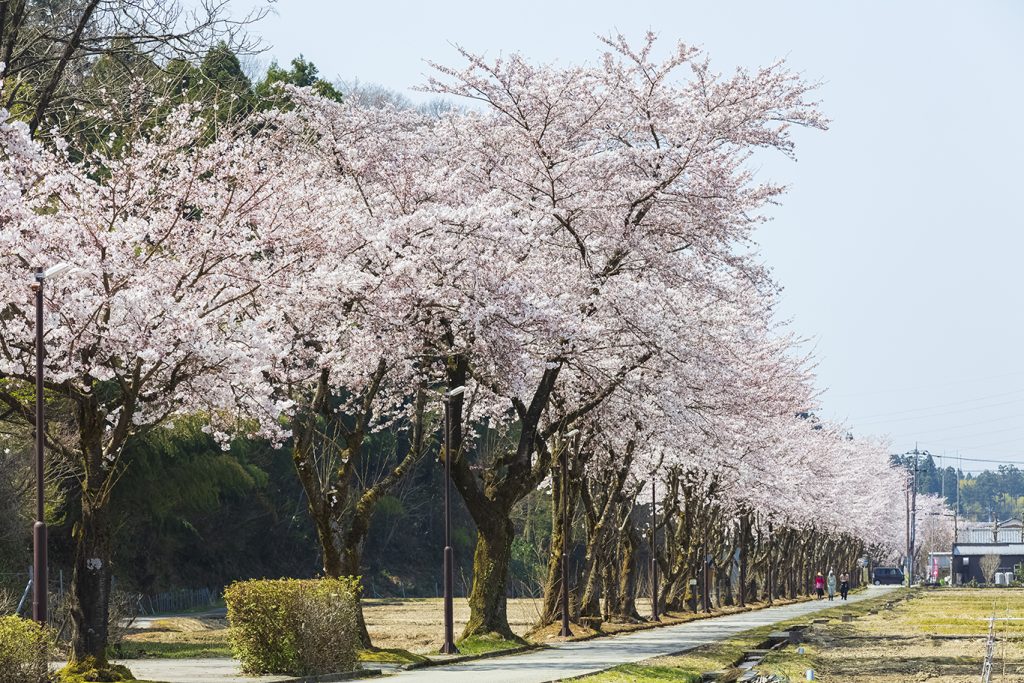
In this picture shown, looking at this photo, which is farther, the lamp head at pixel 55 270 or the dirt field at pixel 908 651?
the dirt field at pixel 908 651

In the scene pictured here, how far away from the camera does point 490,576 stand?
3152 centimetres

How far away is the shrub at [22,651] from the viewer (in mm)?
15062

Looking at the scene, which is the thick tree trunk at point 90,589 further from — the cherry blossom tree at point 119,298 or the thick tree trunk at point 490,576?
the thick tree trunk at point 490,576

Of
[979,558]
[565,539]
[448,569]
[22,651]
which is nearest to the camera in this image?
[22,651]

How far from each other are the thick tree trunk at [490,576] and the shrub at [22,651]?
1625 cm

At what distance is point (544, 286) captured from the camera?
29078 mm

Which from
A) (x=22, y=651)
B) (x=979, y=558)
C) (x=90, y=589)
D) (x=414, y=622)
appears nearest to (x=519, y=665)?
(x=90, y=589)

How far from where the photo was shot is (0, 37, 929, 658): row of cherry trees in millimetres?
20219

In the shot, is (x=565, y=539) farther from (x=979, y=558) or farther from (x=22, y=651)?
(x=979, y=558)

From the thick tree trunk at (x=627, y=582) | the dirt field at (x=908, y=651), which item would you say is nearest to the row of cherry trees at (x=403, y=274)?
the dirt field at (x=908, y=651)

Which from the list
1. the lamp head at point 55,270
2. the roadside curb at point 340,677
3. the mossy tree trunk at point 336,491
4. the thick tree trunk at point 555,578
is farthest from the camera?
the thick tree trunk at point 555,578

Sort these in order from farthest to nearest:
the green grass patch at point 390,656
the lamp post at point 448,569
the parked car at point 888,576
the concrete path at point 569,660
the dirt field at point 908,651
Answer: the parked car at point 888,576 → the lamp post at point 448,569 → the green grass patch at point 390,656 → the dirt field at point 908,651 → the concrete path at point 569,660

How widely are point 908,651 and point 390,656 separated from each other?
12254 mm

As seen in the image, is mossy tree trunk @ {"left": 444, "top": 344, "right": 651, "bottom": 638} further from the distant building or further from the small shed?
the distant building
